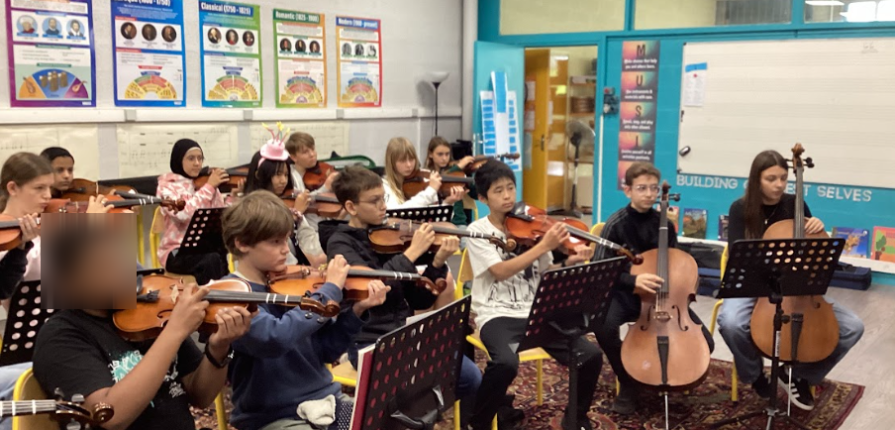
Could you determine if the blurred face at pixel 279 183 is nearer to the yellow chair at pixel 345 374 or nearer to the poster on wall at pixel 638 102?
the yellow chair at pixel 345 374

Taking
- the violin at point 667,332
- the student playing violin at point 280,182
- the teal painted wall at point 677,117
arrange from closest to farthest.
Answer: the violin at point 667,332, the student playing violin at point 280,182, the teal painted wall at point 677,117

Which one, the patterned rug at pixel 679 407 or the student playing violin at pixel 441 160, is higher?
the student playing violin at pixel 441 160

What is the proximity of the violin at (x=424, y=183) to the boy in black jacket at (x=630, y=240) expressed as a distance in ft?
5.92

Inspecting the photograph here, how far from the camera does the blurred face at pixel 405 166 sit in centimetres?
532

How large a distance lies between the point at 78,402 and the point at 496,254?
201 centimetres

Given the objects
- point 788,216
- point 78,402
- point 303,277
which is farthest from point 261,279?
point 788,216

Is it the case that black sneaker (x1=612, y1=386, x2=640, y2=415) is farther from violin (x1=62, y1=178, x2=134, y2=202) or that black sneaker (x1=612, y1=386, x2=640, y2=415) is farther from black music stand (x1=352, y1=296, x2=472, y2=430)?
violin (x1=62, y1=178, x2=134, y2=202)

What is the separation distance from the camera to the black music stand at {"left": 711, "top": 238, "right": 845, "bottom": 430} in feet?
10.6

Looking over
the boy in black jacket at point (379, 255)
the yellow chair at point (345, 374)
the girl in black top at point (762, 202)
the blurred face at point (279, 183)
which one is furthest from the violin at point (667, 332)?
the blurred face at point (279, 183)

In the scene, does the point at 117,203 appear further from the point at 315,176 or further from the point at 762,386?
the point at 762,386

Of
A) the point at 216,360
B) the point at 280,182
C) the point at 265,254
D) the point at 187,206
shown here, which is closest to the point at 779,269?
the point at 265,254

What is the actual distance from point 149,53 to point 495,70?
3480 mm

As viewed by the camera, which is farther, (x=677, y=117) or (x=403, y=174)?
(x=677, y=117)

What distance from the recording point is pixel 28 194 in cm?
354
